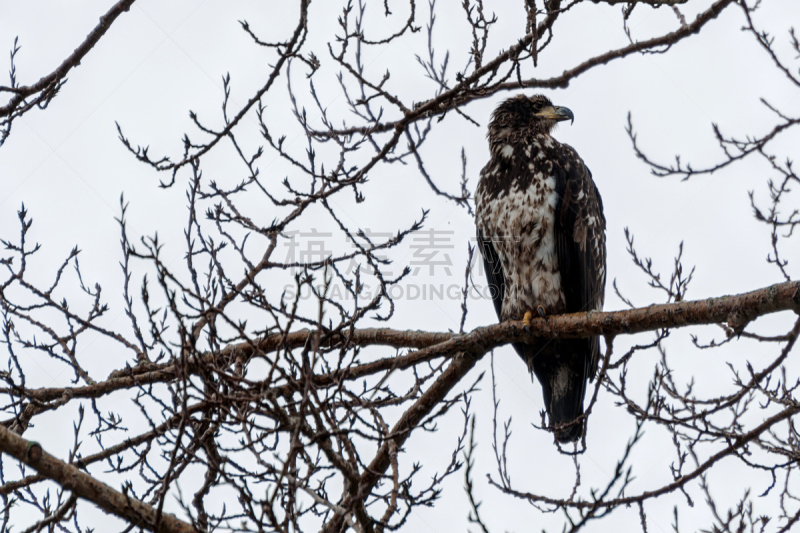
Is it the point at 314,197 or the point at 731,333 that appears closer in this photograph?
the point at 731,333

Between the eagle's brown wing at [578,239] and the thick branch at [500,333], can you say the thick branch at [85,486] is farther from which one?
the eagle's brown wing at [578,239]

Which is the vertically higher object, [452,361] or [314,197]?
[314,197]

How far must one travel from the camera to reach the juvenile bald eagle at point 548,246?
4996mm

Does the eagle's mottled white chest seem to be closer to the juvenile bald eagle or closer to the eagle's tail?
the juvenile bald eagle

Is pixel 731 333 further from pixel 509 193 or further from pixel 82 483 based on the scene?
pixel 82 483

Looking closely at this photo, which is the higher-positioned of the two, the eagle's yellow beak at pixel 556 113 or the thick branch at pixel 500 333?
the eagle's yellow beak at pixel 556 113

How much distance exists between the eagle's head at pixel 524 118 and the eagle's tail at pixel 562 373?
5.36 feet

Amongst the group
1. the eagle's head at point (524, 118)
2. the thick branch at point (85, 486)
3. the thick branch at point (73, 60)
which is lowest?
the thick branch at point (85, 486)

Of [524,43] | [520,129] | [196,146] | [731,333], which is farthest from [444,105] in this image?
[520,129]

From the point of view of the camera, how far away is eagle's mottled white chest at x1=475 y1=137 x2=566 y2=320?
498 cm

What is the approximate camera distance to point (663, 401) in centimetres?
368

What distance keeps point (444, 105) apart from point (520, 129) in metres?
2.20

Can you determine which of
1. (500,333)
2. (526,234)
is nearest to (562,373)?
(526,234)

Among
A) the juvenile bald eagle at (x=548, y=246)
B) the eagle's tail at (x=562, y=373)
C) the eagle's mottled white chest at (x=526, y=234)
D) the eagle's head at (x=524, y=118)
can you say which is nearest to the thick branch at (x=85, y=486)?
the juvenile bald eagle at (x=548, y=246)
